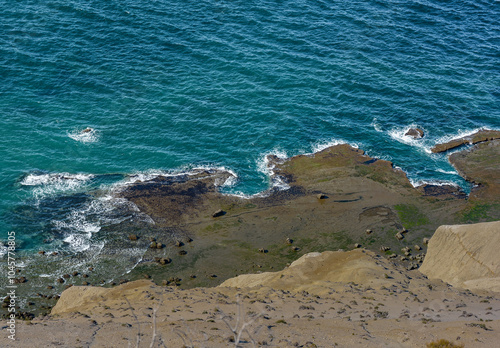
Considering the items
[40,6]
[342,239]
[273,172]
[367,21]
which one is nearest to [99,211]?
[273,172]

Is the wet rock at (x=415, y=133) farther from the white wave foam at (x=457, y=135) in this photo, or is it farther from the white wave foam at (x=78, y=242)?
the white wave foam at (x=78, y=242)

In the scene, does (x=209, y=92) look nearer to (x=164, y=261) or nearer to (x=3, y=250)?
(x=164, y=261)

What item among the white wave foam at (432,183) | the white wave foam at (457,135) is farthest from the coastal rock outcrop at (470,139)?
the white wave foam at (432,183)

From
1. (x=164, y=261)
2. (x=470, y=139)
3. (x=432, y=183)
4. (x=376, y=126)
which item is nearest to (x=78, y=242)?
(x=164, y=261)

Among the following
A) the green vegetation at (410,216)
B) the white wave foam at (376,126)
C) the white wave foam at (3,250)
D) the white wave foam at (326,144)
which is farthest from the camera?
the white wave foam at (376,126)

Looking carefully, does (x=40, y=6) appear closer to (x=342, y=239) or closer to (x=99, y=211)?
(x=99, y=211)

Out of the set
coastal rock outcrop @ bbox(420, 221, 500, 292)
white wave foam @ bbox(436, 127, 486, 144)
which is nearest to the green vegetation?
coastal rock outcrop @ bbox(420, 221, 500, 292)
